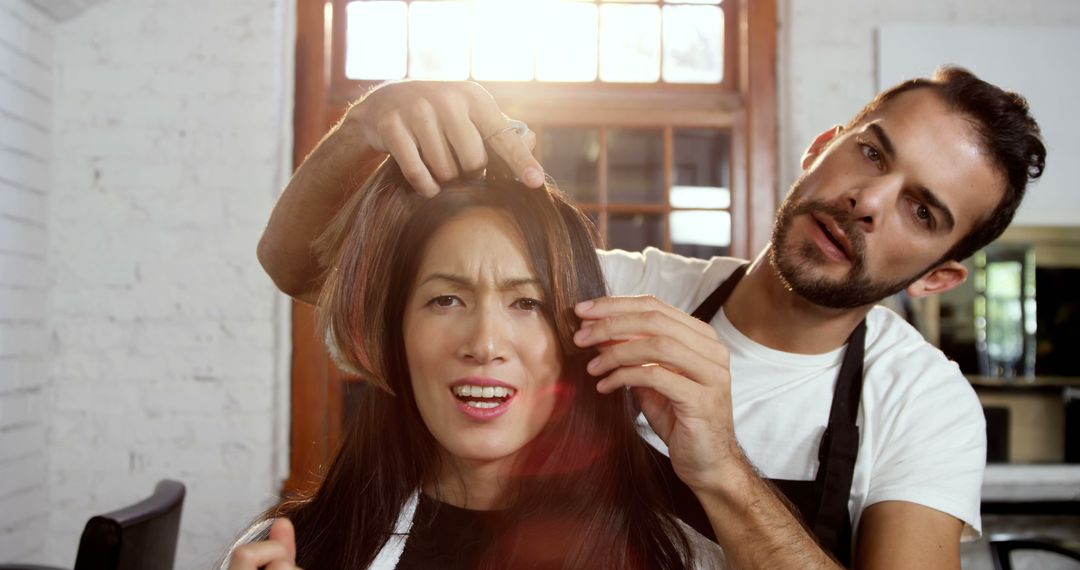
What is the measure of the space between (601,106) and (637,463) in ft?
6.65

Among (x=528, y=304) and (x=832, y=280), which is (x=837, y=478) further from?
(x=528, y=304)

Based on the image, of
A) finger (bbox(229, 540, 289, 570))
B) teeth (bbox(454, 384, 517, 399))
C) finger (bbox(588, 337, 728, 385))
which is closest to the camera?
finger (bbox(229, 540, 289, 570))

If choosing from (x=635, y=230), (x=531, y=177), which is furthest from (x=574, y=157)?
(x=531, y=177)

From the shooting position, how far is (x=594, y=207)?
310 centimetres

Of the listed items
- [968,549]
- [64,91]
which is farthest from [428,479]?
[968,549]

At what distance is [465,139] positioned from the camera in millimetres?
1110

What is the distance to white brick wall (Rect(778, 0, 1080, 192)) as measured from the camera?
299 centimetres

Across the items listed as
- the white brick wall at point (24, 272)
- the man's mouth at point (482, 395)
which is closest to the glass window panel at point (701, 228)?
the man's mouth at point (482, 395)

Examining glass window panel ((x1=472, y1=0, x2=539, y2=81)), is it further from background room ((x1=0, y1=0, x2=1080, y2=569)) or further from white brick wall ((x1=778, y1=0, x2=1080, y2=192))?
white brick wall ((x1=778, y1=0, x2=1080, y2=192))

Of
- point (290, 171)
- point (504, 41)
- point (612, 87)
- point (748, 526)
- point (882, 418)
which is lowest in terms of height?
point (748, 526)

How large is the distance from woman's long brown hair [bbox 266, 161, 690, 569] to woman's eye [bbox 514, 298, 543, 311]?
1 centimetres

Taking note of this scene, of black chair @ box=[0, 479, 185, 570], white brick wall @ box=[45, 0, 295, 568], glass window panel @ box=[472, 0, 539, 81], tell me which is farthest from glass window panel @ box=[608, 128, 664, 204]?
black chair @ box=[0, 479, 185, 570]

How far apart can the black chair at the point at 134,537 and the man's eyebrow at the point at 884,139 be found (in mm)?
1490

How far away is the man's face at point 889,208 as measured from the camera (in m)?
1.49
